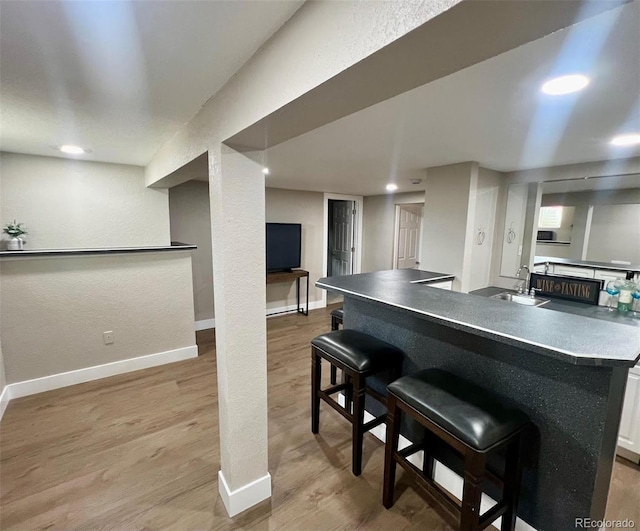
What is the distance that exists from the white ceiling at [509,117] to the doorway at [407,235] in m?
2.49

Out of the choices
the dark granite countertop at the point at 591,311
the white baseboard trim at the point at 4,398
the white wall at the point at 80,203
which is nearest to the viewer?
the dark granite countertop at the point at 591,311

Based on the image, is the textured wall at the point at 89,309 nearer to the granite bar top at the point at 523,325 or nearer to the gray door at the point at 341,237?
the granite bar top at the point at 523,325

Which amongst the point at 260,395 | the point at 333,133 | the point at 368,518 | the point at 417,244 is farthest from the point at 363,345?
the point at 417,244

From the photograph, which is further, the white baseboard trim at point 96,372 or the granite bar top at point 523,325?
the white baseboard trim at point 96,372

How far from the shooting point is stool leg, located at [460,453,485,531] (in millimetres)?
1120

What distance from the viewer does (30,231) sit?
2811mm

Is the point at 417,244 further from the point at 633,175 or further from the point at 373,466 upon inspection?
the point at 373,466

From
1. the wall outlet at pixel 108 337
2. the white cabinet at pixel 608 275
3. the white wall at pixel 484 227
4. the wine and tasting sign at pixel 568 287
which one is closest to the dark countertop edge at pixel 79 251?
the wall outlet at pixel 108 337

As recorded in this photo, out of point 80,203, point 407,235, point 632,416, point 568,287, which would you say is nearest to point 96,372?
point 80,203

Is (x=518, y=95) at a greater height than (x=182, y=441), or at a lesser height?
greater

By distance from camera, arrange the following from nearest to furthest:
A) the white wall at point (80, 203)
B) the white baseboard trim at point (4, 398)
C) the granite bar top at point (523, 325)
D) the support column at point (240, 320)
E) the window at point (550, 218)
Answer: the granite bar top at point (523, 325), the support column at point (240, 320), the white baseboard trim at point (4, 398), the white wall at point (80, 203), the window at point (550, 218)

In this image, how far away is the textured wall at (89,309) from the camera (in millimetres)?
2512

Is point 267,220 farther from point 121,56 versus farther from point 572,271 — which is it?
point 572,271

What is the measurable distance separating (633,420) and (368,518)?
5.74ft
